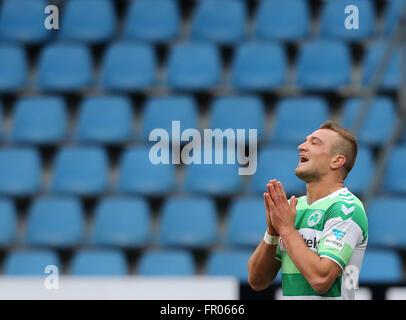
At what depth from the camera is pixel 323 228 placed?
2.46 m

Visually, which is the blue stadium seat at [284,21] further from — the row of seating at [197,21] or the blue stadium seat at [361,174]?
the blue stadium seat at [361,174]

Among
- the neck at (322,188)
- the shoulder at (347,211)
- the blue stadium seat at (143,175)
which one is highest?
the blue stadium seat at (143,175)

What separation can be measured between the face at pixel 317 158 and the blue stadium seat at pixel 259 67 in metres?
3.36

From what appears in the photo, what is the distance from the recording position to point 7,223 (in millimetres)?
5504

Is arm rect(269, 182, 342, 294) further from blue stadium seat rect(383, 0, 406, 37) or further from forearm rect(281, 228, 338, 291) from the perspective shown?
blue stadium seat rect(383, 0, 406, 37)

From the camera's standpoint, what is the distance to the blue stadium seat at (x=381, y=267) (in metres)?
4.86

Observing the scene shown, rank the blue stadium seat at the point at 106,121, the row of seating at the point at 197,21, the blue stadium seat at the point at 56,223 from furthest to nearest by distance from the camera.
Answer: the row of seating at the point at 197,21, the blue stadium seat at the point at 106,121, the blue stadium seat at the point at 56,223

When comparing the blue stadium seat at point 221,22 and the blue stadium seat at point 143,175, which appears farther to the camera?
the blue stadium seat at point 221,22

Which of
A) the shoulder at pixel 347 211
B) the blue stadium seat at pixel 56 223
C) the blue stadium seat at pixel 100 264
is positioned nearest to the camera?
the shoulder at pixel 347 211

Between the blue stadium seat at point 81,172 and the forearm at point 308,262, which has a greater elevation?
the blue stadium seat at point 81,172

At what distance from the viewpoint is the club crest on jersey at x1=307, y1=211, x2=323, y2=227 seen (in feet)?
8.14

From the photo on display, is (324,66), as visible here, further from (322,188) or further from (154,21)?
(322,188)

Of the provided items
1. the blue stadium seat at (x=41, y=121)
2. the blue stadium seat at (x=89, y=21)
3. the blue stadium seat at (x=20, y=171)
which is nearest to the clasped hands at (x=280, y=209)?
the blue stadium seat at (x=20, y=171)

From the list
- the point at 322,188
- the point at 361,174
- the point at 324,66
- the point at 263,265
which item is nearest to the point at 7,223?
the point at 361,174
